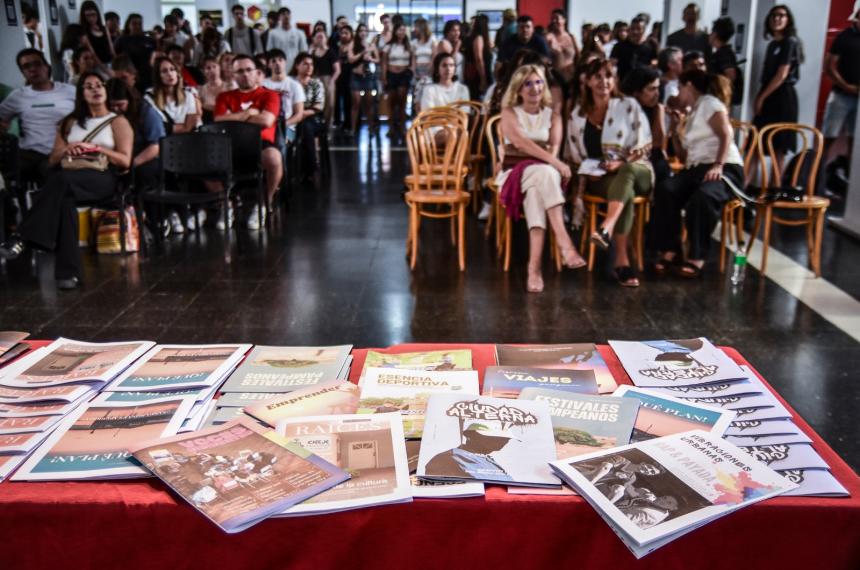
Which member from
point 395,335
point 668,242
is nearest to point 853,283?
point 668,242

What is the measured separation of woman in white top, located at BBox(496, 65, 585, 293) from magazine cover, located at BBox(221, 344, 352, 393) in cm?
262

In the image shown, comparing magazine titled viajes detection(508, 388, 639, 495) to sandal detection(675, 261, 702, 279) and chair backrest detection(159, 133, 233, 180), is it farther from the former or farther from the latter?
chair backrest detection(159, 133, 233, 180)

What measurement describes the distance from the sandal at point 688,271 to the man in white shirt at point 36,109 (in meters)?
4.33

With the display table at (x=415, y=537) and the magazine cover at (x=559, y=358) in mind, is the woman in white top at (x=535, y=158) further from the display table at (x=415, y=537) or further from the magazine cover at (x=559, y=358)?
the display table at (x=415, y=537)

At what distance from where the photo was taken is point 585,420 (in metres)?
1.50

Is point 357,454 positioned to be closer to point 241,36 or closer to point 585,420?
point 585,420

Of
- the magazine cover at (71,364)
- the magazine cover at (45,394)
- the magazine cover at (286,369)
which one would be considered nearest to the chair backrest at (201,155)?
the magazine cover at (71,364)

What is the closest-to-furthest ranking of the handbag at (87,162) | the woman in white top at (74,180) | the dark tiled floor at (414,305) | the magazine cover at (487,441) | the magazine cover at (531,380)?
the magazine cover at (487,441) → the magazine cover at (531,380) → the dark tiled floor at (414,305) → the woman in white top at (74,180) → the handbag at (87,162)

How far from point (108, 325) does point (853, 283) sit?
415 cm

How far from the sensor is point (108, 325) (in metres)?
3.81

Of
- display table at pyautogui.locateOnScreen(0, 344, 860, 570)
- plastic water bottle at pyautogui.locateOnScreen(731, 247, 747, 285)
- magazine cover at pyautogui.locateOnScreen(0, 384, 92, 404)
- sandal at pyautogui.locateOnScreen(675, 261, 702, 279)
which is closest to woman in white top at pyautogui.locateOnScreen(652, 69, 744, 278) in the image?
sandal at pyautogui.locateOnScreen(675, 261, 702, 279)

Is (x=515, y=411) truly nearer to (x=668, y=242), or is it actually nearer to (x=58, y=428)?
(x=58, y=428)

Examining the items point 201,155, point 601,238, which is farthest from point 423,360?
point 201,155

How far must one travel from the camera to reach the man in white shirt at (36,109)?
539 cm
